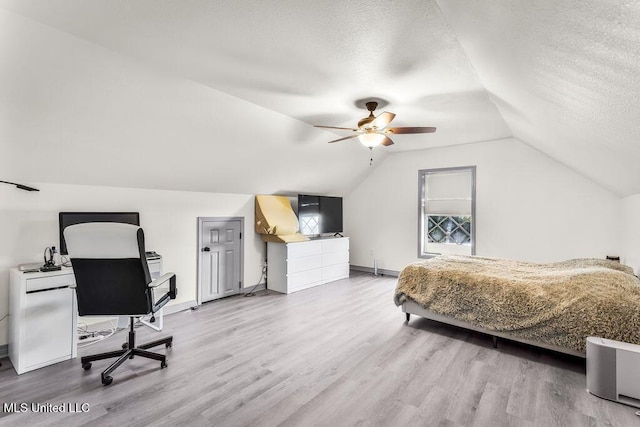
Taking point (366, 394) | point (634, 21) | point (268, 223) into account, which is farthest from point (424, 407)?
point (268, 223)

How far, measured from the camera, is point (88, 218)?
10.6 ft

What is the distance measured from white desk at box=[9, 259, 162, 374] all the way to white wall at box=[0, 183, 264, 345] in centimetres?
29

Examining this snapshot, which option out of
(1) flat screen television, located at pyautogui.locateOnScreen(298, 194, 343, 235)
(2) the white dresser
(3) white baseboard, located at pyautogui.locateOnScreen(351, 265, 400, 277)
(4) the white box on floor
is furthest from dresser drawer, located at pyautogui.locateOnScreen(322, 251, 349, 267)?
(4) the white box on floor

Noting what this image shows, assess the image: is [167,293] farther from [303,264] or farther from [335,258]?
[335,258]

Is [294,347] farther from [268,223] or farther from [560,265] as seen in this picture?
[560,265]

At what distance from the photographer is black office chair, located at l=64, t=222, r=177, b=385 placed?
7.51ft

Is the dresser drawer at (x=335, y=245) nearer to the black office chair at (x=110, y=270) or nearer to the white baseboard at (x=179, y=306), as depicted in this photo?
the white baseboard at (x=179, y=306)

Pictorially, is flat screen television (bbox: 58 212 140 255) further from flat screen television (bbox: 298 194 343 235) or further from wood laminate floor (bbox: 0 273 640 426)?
flat screen television (bbox: 298 194 343 235)

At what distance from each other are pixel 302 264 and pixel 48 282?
3.31 metres

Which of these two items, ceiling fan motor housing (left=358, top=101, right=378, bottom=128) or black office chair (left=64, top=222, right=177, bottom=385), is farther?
ceiling fan motor housing (left=358, top=101, right=378, bottom=128)

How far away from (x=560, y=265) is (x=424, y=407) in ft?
9.41

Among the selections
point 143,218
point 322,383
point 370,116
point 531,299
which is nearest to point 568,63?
point 370,116

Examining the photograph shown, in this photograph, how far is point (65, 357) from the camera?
270 cm

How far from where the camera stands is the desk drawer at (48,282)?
2.54 meters
